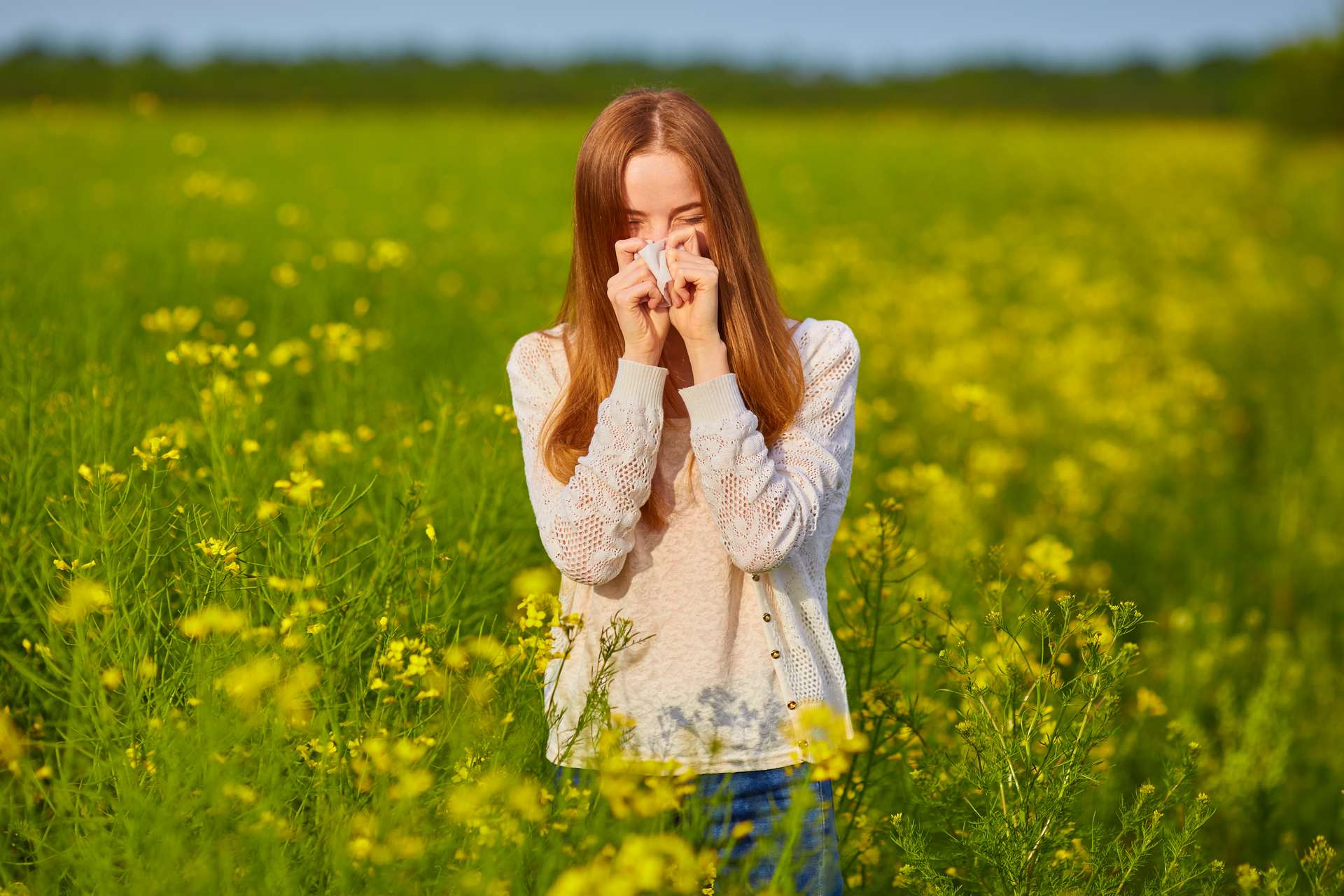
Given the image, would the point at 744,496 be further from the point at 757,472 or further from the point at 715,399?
the point at 715,399

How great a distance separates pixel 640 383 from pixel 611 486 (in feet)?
0.57

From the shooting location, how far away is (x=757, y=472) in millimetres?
1758

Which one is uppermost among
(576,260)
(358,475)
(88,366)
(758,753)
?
(576,260)

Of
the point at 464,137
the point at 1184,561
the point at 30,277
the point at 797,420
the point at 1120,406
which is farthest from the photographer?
the point at 464,137

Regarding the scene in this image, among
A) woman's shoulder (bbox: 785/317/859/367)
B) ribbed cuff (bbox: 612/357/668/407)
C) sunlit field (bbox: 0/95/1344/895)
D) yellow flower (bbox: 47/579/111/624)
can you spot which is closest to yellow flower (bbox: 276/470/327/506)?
sunlit field (bbox: 0/95/1344/895)

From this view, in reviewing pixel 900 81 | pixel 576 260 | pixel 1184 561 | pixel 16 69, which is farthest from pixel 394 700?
pixel 900 81

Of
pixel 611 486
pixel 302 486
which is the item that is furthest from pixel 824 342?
pixel 302 486

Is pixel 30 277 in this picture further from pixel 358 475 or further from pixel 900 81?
pixel 900 81

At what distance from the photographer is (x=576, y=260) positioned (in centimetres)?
198

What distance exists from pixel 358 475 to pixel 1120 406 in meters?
4.06

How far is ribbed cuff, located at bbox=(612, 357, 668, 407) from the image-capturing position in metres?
1.81

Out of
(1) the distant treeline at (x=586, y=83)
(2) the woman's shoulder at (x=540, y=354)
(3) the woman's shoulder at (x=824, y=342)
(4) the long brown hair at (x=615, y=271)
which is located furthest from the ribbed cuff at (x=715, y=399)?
(1) the distant treeline at (x=586, y=83)

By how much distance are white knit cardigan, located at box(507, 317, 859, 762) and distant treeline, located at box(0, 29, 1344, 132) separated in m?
28.6

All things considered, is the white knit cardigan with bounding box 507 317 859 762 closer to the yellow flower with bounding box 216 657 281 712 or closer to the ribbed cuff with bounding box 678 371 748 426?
the ribbed cuff with bounding box 678 371 748 426
